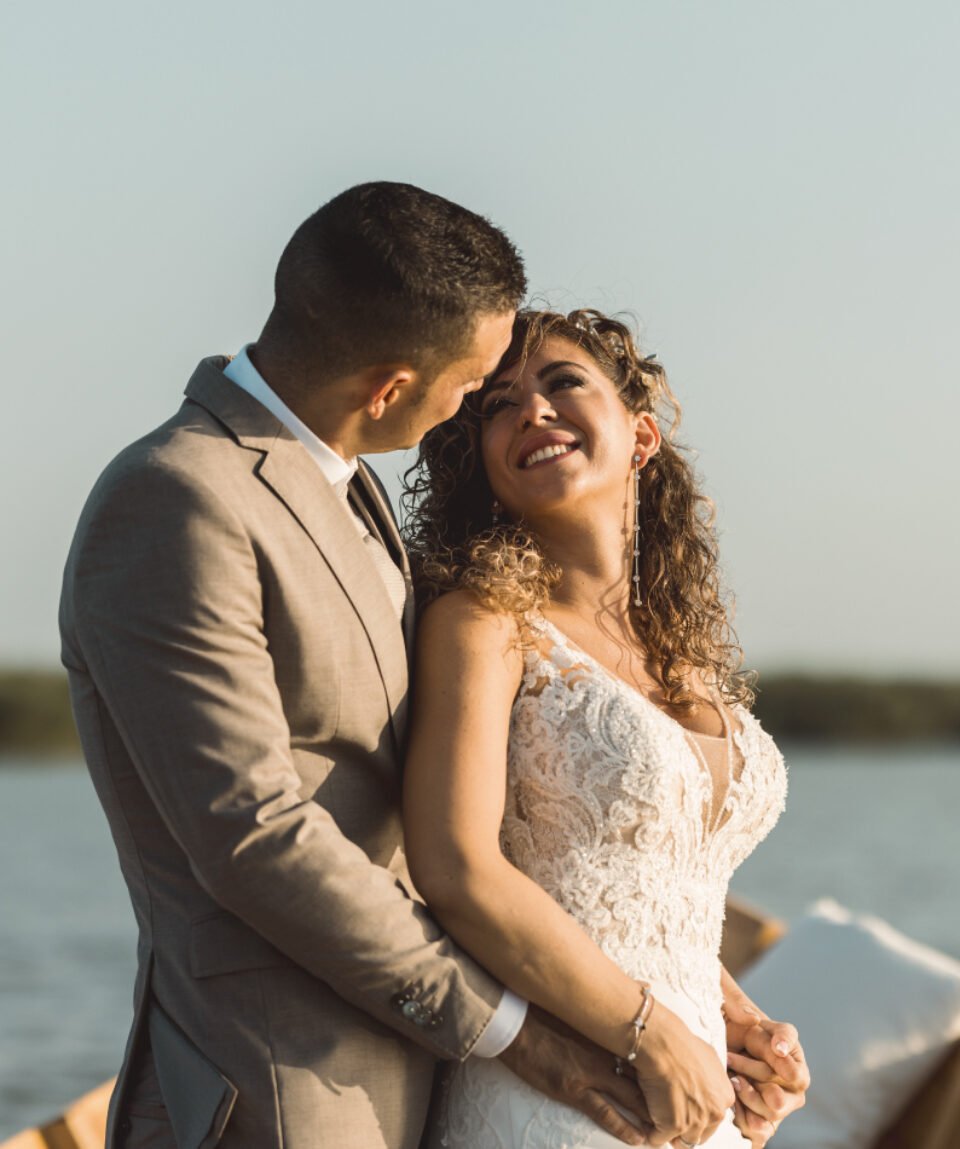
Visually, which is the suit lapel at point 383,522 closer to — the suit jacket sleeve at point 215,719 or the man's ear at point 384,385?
the man's ear at point 384,385

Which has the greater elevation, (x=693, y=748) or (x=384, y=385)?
(x=384, y=385)

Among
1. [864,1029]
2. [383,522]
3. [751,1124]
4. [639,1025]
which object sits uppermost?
[383,522]

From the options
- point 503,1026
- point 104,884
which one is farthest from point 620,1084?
point 104,884

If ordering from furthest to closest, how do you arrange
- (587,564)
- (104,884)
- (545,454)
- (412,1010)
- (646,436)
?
(104,884)
(646,436)
(587,564)
(545,454)
(412,1010)

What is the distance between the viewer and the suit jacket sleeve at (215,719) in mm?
1765

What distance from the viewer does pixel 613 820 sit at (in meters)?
2.25

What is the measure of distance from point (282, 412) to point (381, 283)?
223mm

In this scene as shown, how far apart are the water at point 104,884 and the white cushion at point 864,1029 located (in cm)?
494

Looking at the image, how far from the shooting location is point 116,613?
178cm

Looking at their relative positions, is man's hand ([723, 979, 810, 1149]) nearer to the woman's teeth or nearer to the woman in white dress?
the woman in white dress

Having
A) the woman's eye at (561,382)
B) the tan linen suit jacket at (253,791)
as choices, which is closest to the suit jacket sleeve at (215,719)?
the tan linen suit jacket at (253,791)

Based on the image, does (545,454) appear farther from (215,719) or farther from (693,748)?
(215,719)

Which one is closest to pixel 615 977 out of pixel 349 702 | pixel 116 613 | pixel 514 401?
pixel 349 702

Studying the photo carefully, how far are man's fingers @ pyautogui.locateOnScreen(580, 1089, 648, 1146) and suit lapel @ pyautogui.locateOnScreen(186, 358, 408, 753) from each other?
53 centimetres
